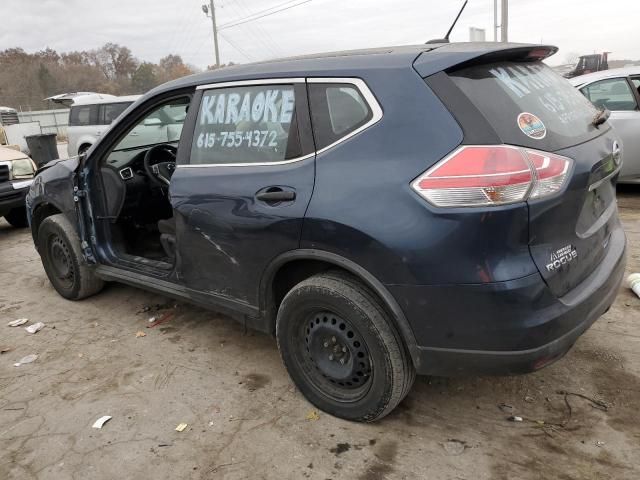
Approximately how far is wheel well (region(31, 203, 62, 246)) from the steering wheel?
1018 mm

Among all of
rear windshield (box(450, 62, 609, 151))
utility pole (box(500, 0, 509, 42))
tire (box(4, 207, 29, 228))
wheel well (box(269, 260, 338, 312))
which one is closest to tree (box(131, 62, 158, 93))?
utility pole (box(500, 0, 509, 42))

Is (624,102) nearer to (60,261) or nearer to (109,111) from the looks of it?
(60,261)

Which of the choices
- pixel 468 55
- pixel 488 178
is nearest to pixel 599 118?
pixel 468 55

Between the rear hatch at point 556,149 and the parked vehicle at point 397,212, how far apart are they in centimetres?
1

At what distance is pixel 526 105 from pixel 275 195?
48.9 inches

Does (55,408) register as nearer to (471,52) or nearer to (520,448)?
(520,448)

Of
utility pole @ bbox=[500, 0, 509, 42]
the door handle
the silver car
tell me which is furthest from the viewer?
utility pole @ bbox=[500, 0, 509, 42]

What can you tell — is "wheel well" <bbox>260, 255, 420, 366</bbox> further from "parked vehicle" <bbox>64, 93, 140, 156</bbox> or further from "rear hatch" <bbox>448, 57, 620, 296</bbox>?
"parked vehicle" <bbox>64, 93, 140, 156</bbox>

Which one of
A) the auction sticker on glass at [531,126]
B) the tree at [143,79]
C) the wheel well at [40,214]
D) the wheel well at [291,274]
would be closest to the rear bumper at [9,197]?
the wheel well at [40,214]

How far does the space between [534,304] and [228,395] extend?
1.79m

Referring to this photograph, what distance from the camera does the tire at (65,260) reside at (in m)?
4.36

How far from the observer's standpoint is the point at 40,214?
474 centimetres

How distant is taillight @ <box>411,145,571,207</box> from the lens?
2088mm

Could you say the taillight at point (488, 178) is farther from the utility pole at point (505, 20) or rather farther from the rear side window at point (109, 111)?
the utility pole at point (505, 20)
